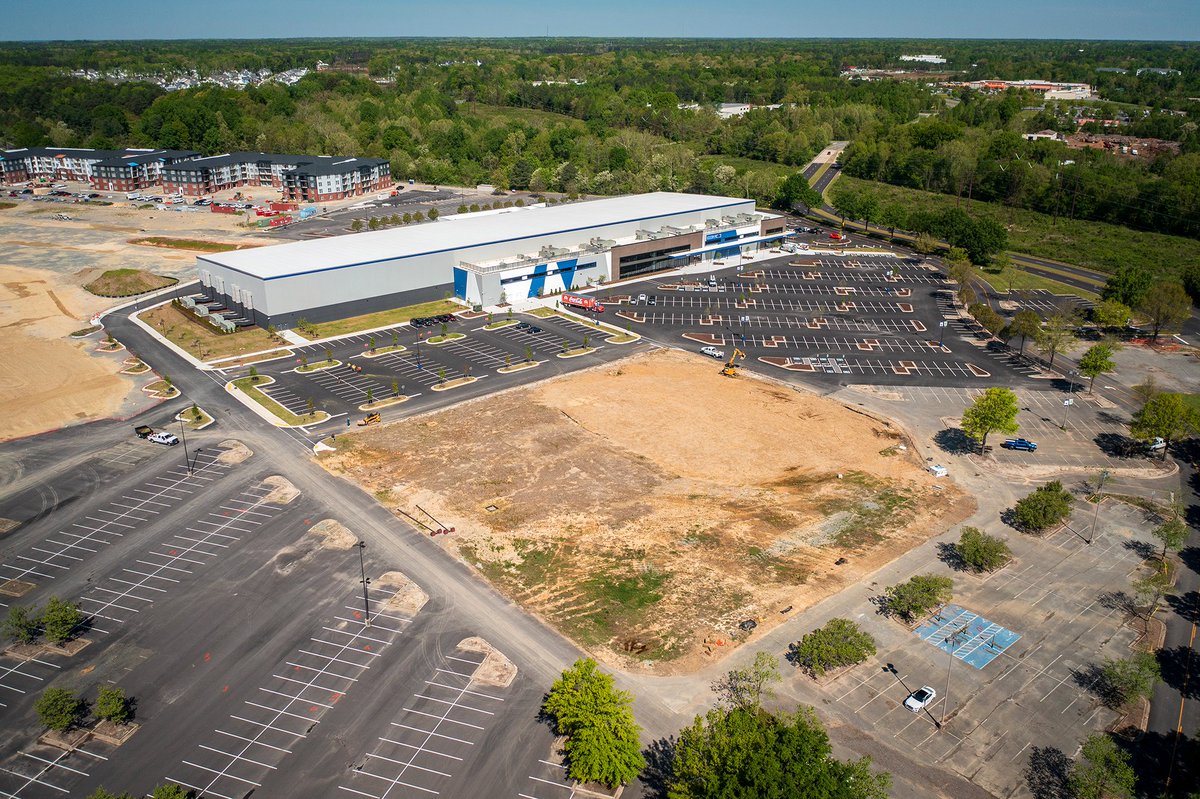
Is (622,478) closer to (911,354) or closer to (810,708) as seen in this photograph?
(810,708)

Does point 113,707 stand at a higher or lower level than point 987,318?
lower

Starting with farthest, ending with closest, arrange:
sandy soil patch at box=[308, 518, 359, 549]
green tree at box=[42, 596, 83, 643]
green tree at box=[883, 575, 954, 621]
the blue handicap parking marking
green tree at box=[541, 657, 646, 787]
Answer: sandy soil patch at box=[308, 518, 359, 549]
green tree at box=[883, 575, 954, 621]
the blue handicap parking marking
green tree at box=[42, 596, 83, 643]
green tree at box=[541, 657, 646, 787]

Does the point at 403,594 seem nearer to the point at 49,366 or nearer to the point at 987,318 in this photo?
the point at 49,366

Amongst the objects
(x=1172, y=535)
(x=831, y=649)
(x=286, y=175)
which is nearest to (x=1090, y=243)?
(x=1172, y=535)

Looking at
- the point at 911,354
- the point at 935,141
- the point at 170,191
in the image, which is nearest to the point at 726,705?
the point at 911,354

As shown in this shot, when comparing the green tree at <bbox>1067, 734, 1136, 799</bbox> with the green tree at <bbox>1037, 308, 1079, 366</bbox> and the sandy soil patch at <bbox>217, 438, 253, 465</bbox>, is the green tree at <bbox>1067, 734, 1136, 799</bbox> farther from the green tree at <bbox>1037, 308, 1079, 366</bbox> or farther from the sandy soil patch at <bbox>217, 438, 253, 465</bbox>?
the sandy soil patch at <bbox>217, 438, 253, 465</bbox>

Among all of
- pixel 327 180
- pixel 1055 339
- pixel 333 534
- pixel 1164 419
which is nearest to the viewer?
pixel 333 534

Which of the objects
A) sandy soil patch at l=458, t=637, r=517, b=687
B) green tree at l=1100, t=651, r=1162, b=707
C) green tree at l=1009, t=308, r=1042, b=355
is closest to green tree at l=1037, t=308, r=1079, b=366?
green tree at l=1009, t=308, r=1042, b=355
